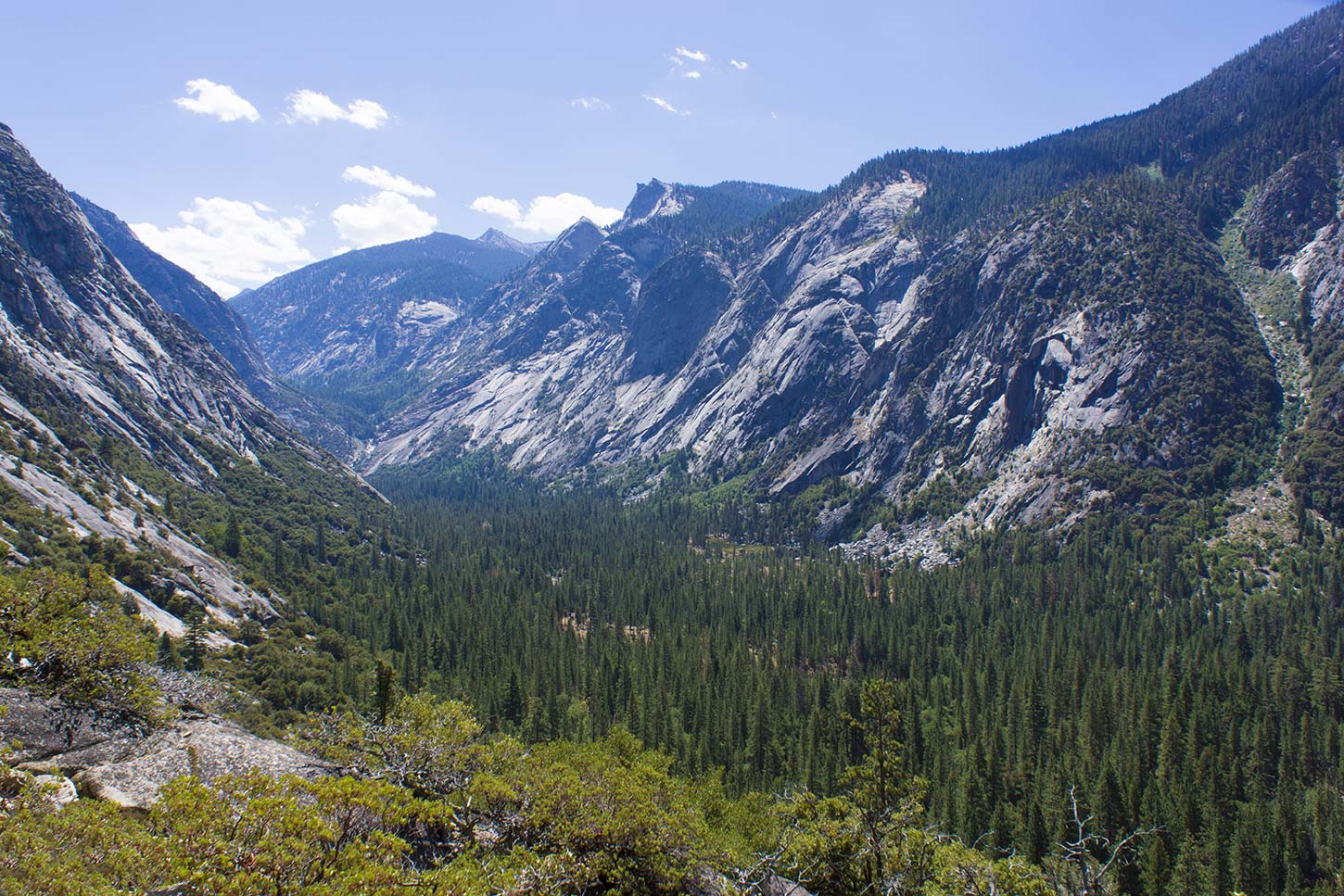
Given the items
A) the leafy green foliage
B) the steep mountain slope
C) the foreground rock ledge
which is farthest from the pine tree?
the foreground rock ledge

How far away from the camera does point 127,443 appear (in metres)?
121

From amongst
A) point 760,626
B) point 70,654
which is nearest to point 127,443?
point 760,626

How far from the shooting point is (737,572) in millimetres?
140875

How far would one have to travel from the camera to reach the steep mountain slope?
258 feet

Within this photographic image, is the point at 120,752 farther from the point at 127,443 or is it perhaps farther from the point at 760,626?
the point at 127,443

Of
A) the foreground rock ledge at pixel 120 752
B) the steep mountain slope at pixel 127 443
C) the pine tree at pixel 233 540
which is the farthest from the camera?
the pine tree at pixel 233 540

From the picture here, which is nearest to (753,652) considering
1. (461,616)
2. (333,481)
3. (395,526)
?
(461,616)

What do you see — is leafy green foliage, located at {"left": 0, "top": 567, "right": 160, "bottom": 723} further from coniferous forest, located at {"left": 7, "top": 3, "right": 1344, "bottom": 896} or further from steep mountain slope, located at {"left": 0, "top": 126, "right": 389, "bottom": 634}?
steep mountain slope, located at {"left": 0, "top": 126, "right": 389, "bottom": 634}

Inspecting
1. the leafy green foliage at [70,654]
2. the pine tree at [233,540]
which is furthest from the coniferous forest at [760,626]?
the pine tree at [233,540]

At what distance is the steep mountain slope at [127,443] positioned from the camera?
78562mm

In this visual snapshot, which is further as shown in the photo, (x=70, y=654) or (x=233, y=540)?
(x=233, y=540)

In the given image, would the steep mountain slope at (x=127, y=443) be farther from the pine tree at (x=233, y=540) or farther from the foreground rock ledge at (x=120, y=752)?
the foreground rock ledge at (x=120, y=752)

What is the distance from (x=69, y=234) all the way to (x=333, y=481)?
7452 centimetres

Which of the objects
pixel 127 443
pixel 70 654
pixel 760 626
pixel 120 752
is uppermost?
pixel 127 443
